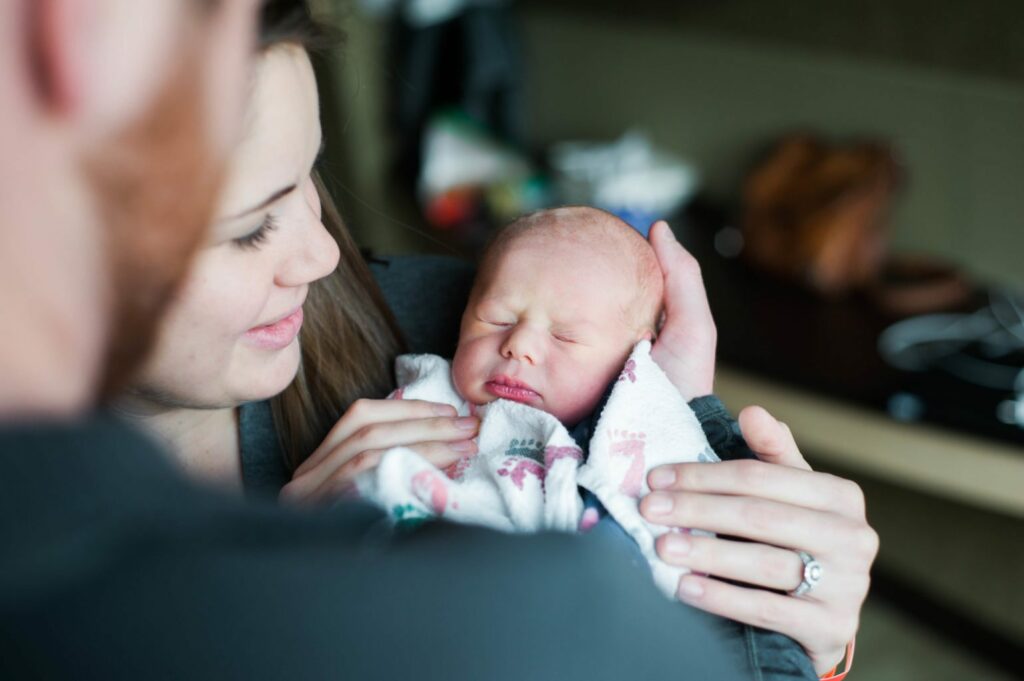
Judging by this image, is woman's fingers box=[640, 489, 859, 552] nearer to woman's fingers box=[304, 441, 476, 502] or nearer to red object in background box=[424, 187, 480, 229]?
woman's fingers box=[304, 441, 476, 502]

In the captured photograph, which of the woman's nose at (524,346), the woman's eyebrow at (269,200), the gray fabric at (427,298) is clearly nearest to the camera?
the woman's eyebrow at (269,200)

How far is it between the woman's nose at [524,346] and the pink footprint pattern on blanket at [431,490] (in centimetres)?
21

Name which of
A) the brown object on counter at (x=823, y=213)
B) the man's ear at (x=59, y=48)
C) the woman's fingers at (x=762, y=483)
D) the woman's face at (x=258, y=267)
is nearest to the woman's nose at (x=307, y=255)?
the woman's face at (x=258, y=267)

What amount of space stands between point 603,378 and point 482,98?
2.52 metres

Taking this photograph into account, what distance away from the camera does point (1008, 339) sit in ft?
7.30

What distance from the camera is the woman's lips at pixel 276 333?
994 millimetres

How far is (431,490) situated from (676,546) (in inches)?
8.4

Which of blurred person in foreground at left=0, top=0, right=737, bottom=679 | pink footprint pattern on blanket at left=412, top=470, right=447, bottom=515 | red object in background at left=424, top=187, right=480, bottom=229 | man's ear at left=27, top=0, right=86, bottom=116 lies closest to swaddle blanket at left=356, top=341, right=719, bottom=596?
pink footprint pattern on blanket at left=412, top=470, right=447, bottom=515

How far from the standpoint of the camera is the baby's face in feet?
3.64

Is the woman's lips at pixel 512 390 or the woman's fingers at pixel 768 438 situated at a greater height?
the woman's fingers at pixel 768 438

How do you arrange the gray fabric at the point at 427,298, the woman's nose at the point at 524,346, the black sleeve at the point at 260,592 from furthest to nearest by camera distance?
1. the gray fabric at the point at 427,298
2. the woman's nose at the point at 524,346
3. the black sleeve at the point at 260,592

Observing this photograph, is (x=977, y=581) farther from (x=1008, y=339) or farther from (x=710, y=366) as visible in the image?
(x=710, y=366)

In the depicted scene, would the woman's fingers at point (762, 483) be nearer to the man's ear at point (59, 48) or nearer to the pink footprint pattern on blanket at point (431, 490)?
the pink footprint pattern on blanket at point (431, 490)

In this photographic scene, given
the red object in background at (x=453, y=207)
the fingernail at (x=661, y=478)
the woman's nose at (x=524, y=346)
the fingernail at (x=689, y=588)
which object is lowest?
the red object in background at (x=453, y=207)
